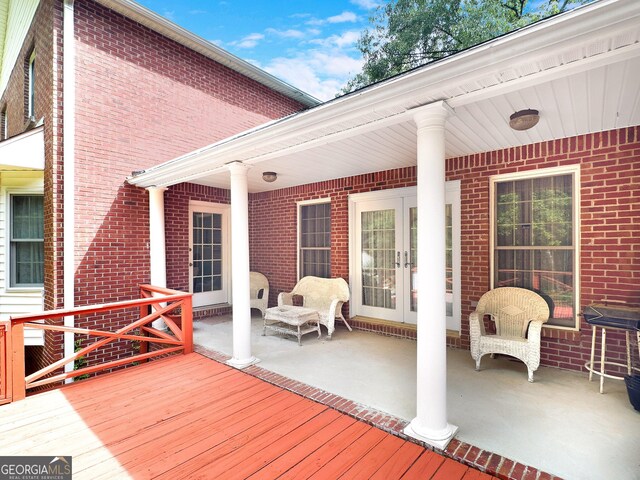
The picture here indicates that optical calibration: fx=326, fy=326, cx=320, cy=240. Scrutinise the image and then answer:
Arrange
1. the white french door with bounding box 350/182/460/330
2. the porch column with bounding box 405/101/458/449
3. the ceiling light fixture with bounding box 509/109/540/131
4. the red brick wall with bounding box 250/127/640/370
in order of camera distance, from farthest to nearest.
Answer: the white french door with bounding box 350/182/460/330 < the red brick wall with bounding box 250/127/640/370 < the ceiling light fixture with bounding box 509/109/540/131 < the porch column with bounding box 405/101/458/449

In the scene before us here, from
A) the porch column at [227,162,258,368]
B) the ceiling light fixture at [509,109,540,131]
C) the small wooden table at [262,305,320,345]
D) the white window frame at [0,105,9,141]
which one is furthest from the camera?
the white window frame at [0,105,9,141]

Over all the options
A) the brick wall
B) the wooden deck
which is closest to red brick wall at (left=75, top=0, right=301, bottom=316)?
the brick wall

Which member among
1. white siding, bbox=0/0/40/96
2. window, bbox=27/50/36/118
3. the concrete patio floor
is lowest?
the concrete patio floor

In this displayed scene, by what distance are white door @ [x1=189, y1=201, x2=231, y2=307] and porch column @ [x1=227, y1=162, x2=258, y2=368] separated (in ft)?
8.74

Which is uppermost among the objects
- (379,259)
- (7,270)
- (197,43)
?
(197,43)

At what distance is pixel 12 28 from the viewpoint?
7.35m

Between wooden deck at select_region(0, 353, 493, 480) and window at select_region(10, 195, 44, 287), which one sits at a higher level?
window at select_region(10, 195, 44, 287)

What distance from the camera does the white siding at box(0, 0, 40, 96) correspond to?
239 inches

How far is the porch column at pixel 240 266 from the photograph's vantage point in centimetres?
390

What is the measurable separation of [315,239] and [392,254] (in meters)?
1.61

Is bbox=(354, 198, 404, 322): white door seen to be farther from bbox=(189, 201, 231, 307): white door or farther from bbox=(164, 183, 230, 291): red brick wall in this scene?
bbox=(164, 183, 230, 291): red brick wall

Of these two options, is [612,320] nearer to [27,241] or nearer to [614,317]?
[614,317]

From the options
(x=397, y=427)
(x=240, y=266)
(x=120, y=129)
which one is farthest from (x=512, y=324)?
(x=120, y=129)

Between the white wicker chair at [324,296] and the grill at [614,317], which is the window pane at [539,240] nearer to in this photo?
the grill at [614,317]
